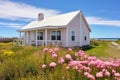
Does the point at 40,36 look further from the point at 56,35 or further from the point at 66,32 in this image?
the point at 66,32

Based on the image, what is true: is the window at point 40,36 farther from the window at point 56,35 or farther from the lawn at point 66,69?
the lawn at point 66,69

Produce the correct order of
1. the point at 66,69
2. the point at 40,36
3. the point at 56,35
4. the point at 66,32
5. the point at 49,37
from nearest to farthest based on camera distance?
the point at 66,69 < the point at 66,32 < the point at 56,35 < the point at 49,37 < the point at 40,36

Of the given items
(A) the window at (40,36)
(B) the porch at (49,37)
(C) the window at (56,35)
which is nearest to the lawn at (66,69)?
(B) the porch at (49,37)

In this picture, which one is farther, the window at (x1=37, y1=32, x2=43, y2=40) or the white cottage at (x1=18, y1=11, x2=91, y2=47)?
the window at (x1=37, y1=32, x2=43, y2=40)

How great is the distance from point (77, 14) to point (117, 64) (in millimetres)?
27685

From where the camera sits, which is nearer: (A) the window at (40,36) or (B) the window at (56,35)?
(B) the window at (56,35)

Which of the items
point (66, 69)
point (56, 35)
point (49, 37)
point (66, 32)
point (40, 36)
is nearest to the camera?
point (66, 69)

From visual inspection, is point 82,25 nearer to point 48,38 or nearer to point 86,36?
point 86,36

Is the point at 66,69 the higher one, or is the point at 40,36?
the point at 40,36

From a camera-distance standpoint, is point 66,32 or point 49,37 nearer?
point 66,32

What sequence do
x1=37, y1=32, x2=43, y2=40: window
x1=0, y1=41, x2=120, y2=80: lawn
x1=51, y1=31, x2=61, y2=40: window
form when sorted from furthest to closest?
x1=37, y1=32, x2=43, y2=40: window
x1=51, y1=31, x2=61, y2=40: window
x1=0, y1=41, x2=120, y2=80: lawn

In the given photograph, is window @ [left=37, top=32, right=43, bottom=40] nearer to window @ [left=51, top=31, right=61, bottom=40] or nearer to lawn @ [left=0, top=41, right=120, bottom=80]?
window @ [left=51, top=31, right=61, bottom=40]

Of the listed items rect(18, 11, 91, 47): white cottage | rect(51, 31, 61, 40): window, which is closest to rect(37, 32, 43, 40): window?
rect(18, 11, 91, 47): white cottage

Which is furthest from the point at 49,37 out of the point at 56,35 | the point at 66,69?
the point at 66,69
